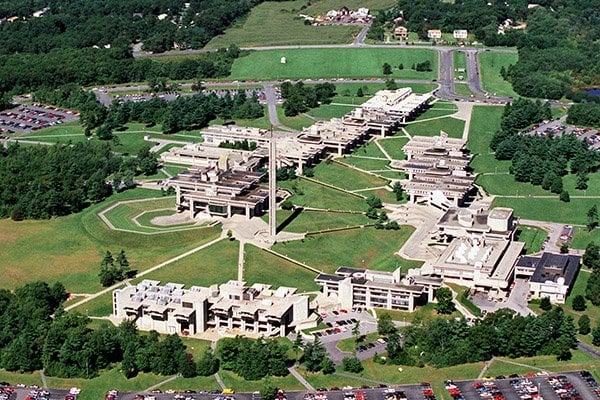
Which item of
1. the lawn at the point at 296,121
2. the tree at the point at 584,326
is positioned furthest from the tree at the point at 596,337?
the lawn at the point at 296,121

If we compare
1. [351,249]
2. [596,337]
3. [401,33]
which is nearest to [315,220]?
[351,249]

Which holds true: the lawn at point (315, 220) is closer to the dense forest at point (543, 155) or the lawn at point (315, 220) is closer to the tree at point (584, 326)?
the dense forest at point (543, 155)

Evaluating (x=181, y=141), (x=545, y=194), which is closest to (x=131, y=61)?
(x=181, y=141)

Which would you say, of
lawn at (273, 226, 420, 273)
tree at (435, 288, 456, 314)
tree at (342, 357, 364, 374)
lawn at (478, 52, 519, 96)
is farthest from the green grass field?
lawn at (478, 52, 519, 96)

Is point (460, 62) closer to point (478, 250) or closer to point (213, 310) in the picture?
point (478, 250)

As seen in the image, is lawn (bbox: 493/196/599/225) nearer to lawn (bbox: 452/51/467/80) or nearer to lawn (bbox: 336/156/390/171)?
lawn (bbox: 336/156/390/171)

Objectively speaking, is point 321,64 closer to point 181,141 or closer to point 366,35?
point 366,35
